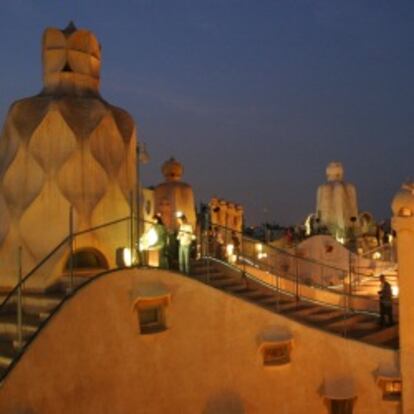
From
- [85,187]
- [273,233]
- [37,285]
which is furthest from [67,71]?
[273,233]

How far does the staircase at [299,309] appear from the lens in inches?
393

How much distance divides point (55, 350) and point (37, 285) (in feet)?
8.65

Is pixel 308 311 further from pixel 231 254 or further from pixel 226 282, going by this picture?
pixel 231 254

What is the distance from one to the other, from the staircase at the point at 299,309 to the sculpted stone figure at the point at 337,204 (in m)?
17.6

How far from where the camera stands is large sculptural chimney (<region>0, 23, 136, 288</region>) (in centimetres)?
1118

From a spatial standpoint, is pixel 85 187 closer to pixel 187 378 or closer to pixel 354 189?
pixel 187 378

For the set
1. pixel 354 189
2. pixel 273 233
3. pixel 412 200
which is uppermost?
pixel 354 189

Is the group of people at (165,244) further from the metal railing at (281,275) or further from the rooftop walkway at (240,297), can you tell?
the metal railing at (281,275)

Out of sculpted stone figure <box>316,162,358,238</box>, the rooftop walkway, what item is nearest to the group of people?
the rooftop walkway

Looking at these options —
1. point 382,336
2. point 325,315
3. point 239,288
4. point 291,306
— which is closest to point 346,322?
point 325,315

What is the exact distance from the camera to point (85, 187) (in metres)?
11.4

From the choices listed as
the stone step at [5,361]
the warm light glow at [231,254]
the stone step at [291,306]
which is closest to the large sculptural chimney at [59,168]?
the stone step at [5,361]

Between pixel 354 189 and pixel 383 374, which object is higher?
pixel 354 189

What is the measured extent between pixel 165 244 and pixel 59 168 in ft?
8.80
